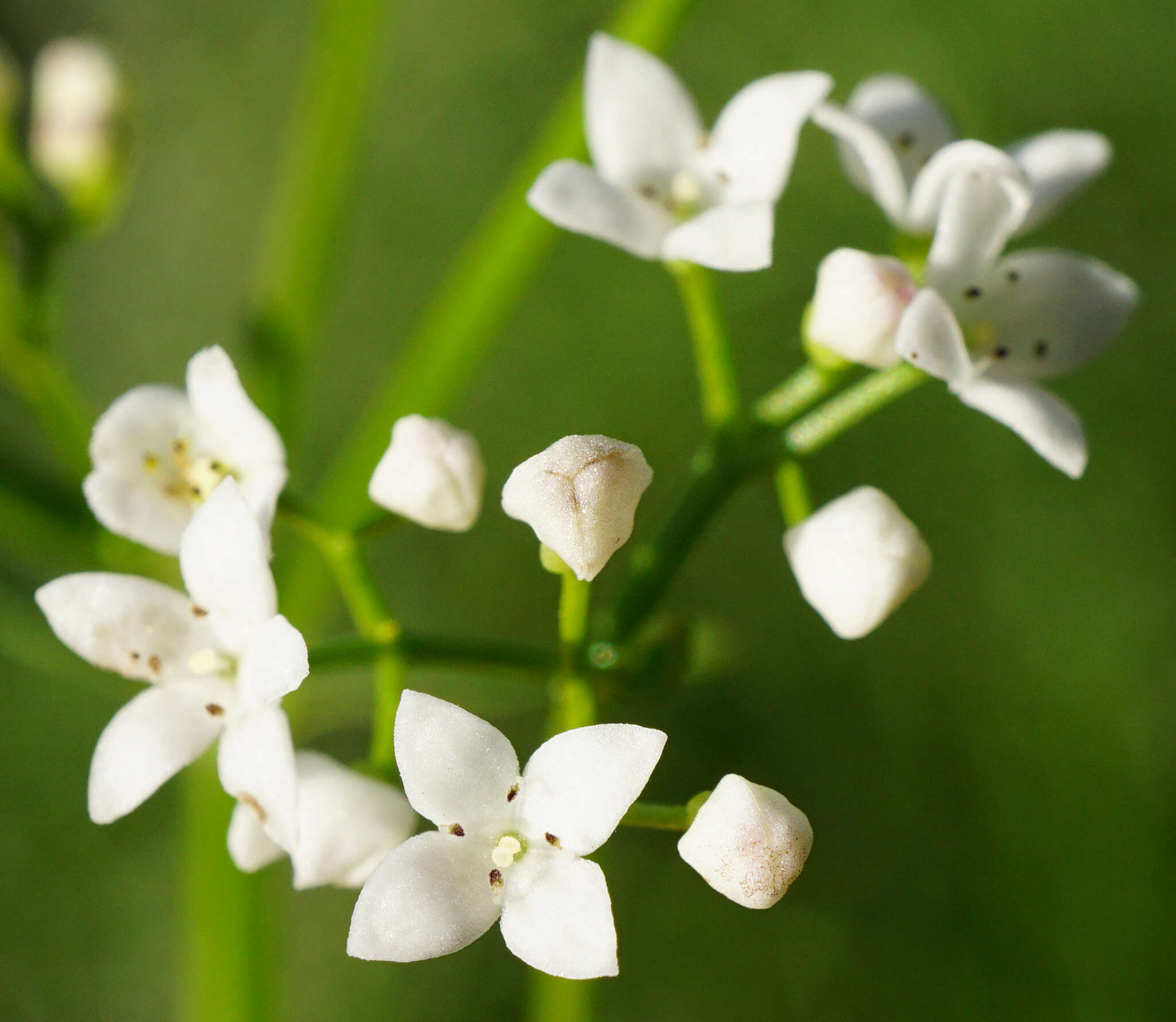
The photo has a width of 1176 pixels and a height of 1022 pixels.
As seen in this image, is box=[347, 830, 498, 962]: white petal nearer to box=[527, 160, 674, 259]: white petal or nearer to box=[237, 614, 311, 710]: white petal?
box=[237, 614, 311, 710]: white petal

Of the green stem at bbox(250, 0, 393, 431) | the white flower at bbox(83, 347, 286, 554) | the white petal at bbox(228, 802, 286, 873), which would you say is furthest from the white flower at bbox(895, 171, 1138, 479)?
the green stem at bbox(250, 0, 393, 431)

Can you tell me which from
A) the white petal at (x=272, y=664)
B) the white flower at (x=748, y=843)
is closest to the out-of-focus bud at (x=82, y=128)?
the white petal at (x=272, y=664)

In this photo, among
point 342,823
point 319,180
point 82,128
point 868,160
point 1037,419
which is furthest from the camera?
point 82,128

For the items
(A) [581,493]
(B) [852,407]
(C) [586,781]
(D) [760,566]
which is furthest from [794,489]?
(D) [760,566]

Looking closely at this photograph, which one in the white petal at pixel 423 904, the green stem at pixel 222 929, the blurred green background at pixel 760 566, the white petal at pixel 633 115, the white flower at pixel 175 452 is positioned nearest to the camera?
the white petal at pixel 423 904

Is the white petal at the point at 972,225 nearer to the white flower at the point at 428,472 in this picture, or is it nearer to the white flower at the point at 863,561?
the white flower at the point at 863,561

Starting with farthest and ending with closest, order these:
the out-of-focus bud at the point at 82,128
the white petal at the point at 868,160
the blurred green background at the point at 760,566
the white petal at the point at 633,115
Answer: the blurred green background at the point at 760,566 → the out-of-focus bud at the point at 82,128 → the white petal at the point at 633,115 → the white petal at the point at 868,160

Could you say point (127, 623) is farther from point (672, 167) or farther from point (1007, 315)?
point (1007, 315)
